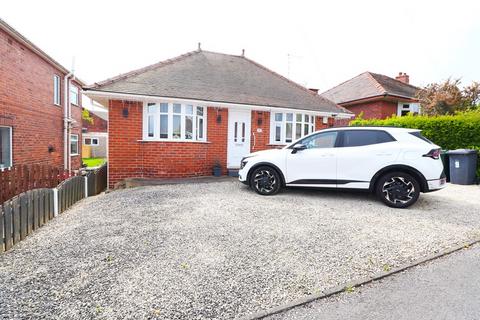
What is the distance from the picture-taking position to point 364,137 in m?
6.26

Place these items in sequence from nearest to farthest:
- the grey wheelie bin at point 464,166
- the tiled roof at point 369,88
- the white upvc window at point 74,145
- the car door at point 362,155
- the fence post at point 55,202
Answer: the fence post at point 55,202 → the car door at point 362,155 → the grey wheelie bin at point 464,166 → the white upvc window at point 74,145 → the tiled roof at point 369,88

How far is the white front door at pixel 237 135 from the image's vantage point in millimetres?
10781

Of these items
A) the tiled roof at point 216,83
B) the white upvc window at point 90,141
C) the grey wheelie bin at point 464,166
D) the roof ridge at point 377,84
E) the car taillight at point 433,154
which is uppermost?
the roof ridge at point 377,84

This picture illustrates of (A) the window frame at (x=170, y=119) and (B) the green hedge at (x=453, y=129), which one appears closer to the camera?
(A) the window frame at (x=170, y=119)

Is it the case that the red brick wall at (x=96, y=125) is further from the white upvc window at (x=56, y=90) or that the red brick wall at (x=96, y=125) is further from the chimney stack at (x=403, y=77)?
the chimney stack at (x=403, y=77)

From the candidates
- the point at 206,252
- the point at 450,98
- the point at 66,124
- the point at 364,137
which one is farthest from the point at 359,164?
the point at 66,124

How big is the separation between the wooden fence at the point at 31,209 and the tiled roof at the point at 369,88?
60.5 feet

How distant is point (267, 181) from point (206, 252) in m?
3.48

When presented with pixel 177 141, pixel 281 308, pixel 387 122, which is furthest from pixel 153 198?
pixel 387 122

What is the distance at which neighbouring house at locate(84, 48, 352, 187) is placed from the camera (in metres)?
9.24

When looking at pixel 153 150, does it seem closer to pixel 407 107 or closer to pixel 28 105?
pixel 28 105

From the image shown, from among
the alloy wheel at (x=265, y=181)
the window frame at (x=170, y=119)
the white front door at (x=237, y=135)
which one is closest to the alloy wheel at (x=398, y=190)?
the alloy wheel at (x=265, y=181)

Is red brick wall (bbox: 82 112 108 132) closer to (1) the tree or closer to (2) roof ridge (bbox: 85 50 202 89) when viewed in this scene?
(2) roof ridge (bbox: 85 50 202 89)

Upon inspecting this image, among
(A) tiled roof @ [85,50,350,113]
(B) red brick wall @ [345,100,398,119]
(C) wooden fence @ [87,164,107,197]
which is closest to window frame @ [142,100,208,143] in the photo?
(A) tiled roof @ [85,50,350,113]
